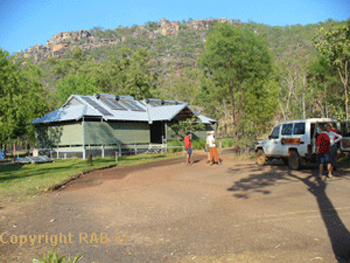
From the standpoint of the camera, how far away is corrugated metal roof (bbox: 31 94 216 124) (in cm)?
2722

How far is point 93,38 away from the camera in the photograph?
179250 mm

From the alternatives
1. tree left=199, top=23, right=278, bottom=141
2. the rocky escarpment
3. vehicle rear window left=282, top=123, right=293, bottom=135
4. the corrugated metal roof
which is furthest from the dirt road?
the rocky escarpment

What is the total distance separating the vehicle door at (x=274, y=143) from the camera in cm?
1487

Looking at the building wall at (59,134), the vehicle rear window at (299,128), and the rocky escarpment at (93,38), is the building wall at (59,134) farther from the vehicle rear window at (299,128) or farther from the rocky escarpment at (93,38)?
the rocky escarpment at (93,38)

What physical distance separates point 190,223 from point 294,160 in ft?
28.6

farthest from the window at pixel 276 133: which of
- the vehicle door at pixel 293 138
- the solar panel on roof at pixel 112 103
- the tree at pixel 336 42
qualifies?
the solar panel on roof at pixel 112 103

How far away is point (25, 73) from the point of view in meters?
36.8

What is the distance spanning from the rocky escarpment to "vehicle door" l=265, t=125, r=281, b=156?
158 metres

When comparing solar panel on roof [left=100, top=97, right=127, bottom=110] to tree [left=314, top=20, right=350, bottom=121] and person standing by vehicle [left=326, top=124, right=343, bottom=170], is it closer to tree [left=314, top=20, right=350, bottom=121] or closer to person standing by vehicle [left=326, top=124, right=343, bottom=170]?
tree [left=314, top=20, right=350, bottom=121]

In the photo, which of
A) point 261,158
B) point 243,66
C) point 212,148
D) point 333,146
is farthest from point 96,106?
point 333,146

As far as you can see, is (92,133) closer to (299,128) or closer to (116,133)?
(116,133)

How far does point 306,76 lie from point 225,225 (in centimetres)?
4541

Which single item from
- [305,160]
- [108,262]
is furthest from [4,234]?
[305,160]

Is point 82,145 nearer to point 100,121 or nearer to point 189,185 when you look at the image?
point 100,121
